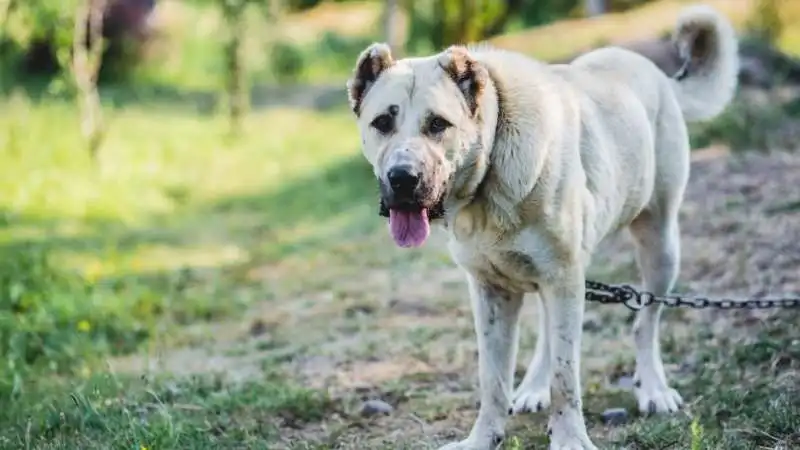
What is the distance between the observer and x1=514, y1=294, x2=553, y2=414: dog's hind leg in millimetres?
5270

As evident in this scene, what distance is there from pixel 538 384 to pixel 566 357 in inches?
38.5

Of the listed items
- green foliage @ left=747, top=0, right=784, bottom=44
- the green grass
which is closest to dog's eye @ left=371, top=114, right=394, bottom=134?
the green grass

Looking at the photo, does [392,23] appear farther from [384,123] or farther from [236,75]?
[384,123]

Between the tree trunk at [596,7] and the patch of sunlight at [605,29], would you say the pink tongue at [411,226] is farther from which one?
the tree trunk at [596,7]

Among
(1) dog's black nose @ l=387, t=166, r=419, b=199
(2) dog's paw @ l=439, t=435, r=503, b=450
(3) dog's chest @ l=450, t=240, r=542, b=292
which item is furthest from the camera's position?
(2) dog's paw @ l=439, t=435, r=503, b=450

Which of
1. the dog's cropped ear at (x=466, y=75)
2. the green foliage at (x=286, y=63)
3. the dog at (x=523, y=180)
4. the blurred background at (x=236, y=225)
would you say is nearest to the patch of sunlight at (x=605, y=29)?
the blurred background at (x=236, y=225)

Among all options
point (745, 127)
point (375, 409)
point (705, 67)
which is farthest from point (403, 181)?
point (745, 127)

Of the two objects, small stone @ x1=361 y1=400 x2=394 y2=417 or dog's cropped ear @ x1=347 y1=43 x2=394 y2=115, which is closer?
dog's cropped ear @ x1=347 y1=43 x2=394 y2=115

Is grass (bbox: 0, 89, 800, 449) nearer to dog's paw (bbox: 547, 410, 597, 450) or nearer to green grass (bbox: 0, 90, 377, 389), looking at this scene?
green grass (bbox: 0, 90, 377, 389)

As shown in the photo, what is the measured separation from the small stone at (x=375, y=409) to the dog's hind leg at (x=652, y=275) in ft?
3.99

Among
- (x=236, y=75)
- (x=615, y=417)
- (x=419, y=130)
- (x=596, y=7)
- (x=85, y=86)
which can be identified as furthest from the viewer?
(x=596, y=7)

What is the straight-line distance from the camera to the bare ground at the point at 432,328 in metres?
5.29

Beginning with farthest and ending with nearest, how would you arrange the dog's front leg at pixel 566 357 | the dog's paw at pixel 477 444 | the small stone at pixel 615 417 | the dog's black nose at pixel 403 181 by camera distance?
the small stone at pixel 615 417
the dog's paw at pixel 477 444
the dog's front leg at pixel 566 357
the dog's black nose at pixel 403 181

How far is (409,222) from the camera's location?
396 centimetres
